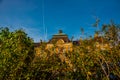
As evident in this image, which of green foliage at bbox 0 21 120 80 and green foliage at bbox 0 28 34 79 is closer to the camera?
green foliage at bbox 0 28 34 79

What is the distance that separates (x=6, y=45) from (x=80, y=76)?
5.21 m

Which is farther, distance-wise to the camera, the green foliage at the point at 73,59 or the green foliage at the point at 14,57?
the green foliage at the point at 73,59

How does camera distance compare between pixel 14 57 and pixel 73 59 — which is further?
pixel 73 59

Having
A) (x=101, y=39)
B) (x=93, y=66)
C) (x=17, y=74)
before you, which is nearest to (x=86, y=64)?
(x=93, y=66)

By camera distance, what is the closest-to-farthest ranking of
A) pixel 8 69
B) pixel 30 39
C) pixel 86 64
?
pixel 8 69, pixel 86 64, pixel 30 39

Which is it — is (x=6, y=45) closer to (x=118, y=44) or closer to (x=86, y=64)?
(x=86, y=64)

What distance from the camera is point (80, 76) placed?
17.4 metres

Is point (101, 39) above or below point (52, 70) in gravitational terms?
above

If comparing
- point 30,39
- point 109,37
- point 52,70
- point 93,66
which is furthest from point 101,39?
point 30,39

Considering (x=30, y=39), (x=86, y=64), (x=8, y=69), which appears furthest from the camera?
(x=30, y=39)

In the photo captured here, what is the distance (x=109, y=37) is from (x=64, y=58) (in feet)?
10.6

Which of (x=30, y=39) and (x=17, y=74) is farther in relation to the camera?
(x=30, y=39)

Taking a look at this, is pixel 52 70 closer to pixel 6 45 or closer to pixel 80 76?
pixel 80 76

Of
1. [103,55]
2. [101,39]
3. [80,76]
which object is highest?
[101,39]
